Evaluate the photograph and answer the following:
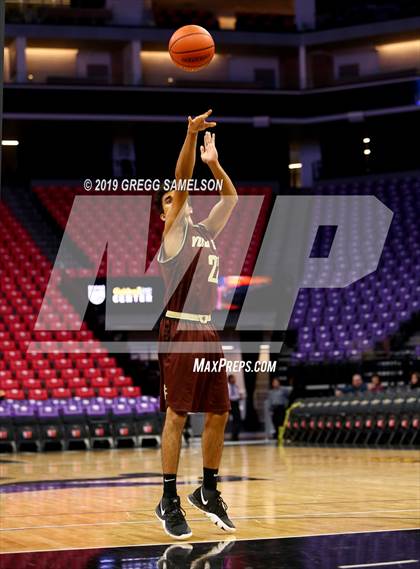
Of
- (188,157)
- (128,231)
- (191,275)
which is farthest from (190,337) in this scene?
(128,231)

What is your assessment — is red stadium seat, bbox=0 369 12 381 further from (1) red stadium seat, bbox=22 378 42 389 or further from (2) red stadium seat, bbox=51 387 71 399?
(2) red stadium seat, bbox=51 387 71 399

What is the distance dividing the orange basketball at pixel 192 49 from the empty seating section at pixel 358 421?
1056cm

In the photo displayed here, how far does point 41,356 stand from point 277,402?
202 inches

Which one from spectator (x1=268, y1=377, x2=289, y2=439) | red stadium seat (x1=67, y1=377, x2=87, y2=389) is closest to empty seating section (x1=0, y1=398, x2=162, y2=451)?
red stadium seat (x1=67, y1=377, x2=87, y2=389)

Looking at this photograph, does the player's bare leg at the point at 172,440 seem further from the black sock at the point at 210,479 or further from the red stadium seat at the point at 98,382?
the red stadium seat at the point at 98,382

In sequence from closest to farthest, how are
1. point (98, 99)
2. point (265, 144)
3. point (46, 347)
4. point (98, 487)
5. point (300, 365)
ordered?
1. point (98, 487)
2. point (46, 347)
3. point (300, 365)
4. point (98, 99)
5. point (265, 144)

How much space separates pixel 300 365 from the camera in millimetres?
23469

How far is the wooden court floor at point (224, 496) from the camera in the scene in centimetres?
632

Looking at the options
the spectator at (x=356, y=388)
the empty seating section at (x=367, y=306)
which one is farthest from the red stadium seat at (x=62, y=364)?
the spectator at (x=356, y=388)

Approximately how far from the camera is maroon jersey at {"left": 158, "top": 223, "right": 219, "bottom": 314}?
6398 millimetres

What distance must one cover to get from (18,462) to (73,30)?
18.8 m

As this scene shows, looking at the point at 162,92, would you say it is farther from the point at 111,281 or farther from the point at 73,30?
the point at 111,281

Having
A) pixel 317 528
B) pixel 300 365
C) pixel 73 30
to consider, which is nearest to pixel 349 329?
pixel 300 365

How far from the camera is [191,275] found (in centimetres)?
641
